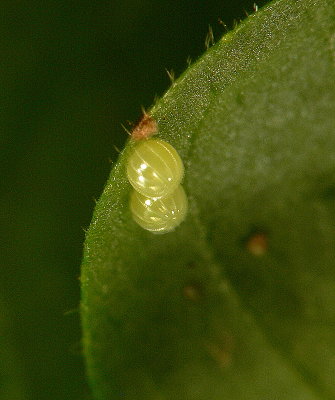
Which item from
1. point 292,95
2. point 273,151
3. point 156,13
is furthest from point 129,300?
point 156,13

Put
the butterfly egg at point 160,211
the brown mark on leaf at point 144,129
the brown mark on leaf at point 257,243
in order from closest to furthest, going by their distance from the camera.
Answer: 1. the brown mark on leaf at point 144,129
2. the butterfly egg at point 160,211
3. the brown mark on leaf at point 257,243

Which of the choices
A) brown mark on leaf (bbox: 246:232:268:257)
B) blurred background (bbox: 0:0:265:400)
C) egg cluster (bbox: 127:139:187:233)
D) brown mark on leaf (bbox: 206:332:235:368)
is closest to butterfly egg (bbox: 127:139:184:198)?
egg cluster (bbox: 127:139:187:233)

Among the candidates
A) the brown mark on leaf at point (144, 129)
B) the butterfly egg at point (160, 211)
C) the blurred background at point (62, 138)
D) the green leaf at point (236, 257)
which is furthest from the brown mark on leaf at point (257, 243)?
the blurred background at point (62, 138)

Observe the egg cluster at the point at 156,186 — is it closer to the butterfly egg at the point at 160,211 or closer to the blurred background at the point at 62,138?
the butterfly egg at the point at 160,211

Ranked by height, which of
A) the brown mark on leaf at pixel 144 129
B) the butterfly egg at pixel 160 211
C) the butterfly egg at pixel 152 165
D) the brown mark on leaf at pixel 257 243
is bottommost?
the brown mark on leaf at pixel 257 243

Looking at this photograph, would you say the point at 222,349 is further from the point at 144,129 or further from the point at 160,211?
the point at 144,129

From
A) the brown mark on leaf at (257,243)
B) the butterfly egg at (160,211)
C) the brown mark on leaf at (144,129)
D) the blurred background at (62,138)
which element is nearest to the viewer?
the brown mark on leaf at (144,129)

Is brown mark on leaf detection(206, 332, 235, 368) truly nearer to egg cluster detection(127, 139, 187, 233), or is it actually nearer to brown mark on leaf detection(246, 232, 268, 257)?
brown mark on leaf detection(246, 232, 268, 257)
